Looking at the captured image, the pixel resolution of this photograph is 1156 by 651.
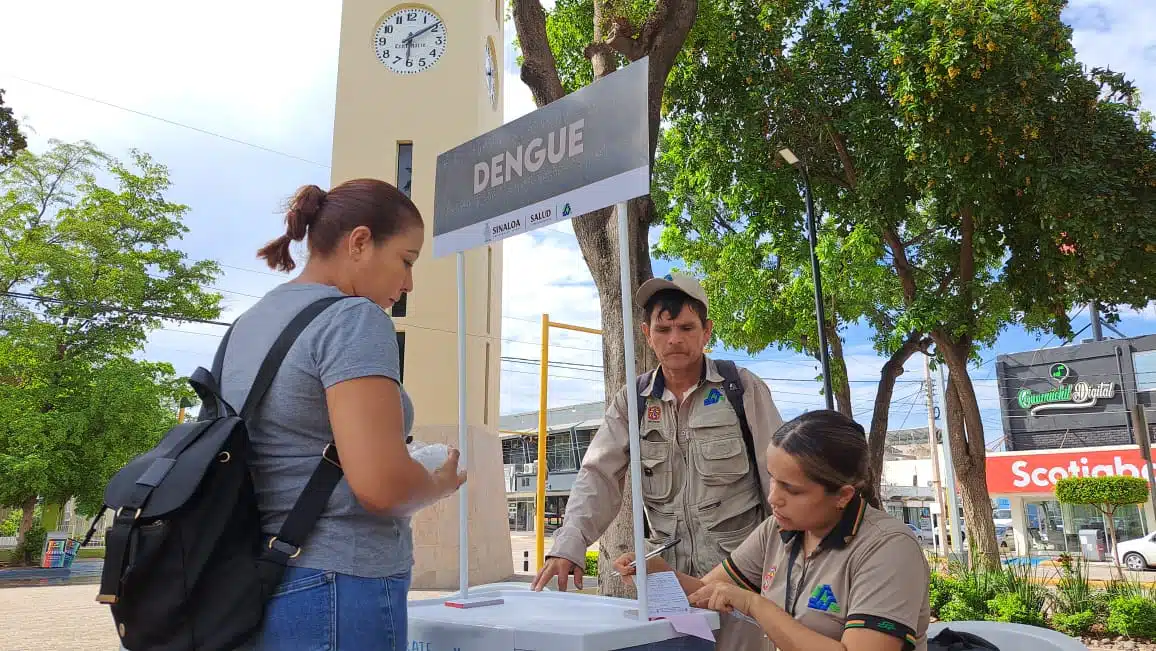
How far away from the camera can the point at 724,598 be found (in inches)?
86.4

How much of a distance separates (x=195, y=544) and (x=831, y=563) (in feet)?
5.06

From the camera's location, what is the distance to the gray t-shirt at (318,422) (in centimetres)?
157

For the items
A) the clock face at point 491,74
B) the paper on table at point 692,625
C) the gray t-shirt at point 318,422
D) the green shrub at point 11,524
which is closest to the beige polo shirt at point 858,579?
the paper on table at point 692,625

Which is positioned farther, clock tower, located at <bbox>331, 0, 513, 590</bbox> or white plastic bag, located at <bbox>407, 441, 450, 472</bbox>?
clock tower, located at <bbox>331, 0, 513, 590</bbox>

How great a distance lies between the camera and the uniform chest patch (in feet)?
7.72

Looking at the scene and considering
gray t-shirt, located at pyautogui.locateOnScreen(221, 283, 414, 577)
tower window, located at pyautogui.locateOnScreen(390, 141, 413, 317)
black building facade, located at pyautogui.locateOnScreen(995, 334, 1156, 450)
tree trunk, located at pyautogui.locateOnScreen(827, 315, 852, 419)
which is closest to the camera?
gray t-shirt, located at pyautogui.locateOnScreen(221, 283, 414, 577)

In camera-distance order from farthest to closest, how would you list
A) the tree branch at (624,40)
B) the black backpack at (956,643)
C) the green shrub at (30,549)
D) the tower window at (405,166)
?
the green shrub at (30,549) < the tower window at (405,166) < the tree branch at (624,40) < the black backpack at (956,643)

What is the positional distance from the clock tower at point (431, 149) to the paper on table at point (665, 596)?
17.7 metres

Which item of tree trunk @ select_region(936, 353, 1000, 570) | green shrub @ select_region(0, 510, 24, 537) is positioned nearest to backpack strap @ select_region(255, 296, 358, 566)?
tree trunk @ select_region(936, 353, 1000, 570)

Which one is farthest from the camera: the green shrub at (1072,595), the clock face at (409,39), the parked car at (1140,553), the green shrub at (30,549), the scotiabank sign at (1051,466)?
the scotiabank sign at (1051,466)

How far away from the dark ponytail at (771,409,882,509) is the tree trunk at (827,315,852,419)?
1330 cm

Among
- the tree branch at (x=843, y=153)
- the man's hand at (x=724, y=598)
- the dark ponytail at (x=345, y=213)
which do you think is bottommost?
the man's hand at (x=724, y=598)

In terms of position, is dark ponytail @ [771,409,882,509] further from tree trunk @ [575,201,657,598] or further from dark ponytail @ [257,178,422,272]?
tree trunk @ [575,201,657,598]

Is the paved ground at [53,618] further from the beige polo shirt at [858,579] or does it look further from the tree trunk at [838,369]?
the beige polo shirt at [858,579]
